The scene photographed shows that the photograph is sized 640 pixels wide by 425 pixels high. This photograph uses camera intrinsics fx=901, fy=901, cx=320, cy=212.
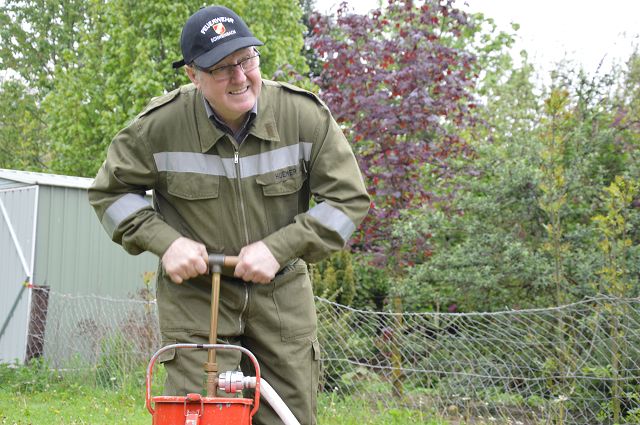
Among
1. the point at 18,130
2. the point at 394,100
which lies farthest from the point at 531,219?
the point at 18,130

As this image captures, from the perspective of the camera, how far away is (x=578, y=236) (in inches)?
265

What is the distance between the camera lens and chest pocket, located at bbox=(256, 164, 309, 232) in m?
3.34

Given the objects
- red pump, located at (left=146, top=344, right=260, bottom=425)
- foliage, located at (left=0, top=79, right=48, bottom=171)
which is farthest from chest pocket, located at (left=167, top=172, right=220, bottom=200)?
foliage, located at (left=0, top=79, right=48, bottom=171)

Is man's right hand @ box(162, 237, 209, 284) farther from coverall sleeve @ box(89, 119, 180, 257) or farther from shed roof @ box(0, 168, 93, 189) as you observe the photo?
shed roof @ box(0, 168, 93, 189)

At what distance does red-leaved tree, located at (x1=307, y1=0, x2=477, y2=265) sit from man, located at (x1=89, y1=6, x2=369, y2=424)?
4381 millimetres

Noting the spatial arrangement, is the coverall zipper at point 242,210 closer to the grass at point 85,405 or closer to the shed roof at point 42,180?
the grass at point 85,405

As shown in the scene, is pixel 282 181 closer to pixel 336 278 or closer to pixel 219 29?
pixel 219 29

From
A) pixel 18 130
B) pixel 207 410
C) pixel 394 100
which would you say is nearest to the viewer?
pixel 207 410

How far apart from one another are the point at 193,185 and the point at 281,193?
0.33 m

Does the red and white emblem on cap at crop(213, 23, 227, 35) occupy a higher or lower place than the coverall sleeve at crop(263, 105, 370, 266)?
higher

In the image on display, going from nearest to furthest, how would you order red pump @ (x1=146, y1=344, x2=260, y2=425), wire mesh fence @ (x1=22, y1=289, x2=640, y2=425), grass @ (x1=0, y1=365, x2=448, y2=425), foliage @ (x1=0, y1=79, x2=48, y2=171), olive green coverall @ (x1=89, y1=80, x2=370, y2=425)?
1. red pump @ (x1=146, y1=344, x2=260, y2=425)
2. olive green coverall @ (x1=89, y1=80, x2=370, y2=425)
3. wire mesh fence @ (x1=22, y1=289, x2=640, y2=425)
4. grass @ (x1=0, y1=365, x2=448, y2=425)
5. foliage @ (x1=0, y1=79, x2=48, y2=171)

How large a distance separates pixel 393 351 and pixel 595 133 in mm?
2583

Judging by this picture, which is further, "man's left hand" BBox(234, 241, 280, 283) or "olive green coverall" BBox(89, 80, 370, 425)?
"olive green coverall" BBox(89, 80, 370, 425)

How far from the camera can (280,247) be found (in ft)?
10.4
